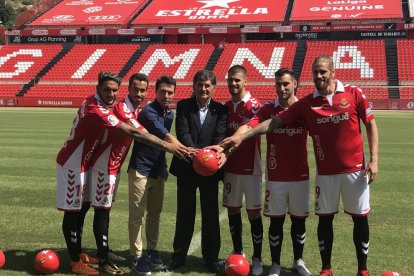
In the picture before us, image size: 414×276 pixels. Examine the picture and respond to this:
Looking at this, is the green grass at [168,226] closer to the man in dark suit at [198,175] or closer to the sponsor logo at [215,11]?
the man in dark suit at [198,175]

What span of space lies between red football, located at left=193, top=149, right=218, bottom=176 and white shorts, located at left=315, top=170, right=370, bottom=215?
1.13m

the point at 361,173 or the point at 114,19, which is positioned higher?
the point at 114,19

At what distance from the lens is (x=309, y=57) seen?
39781 mm

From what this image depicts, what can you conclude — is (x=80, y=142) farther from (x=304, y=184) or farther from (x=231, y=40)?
(x=231, y=40)

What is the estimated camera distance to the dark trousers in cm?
542

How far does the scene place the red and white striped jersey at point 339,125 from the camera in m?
4.84

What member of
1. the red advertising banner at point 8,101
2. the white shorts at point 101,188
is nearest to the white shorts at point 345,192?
the white shorts at point 101,188

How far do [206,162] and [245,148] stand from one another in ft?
2.15

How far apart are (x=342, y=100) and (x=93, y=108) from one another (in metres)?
2.60

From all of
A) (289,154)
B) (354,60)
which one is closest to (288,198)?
(289,154)

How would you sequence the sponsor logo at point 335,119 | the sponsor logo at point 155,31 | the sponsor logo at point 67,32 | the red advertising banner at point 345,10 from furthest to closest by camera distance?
the sponsor logo at point 67,32
the sponsor logo at point 155,31
the red advertising banner at point 345,10
the sponsor logo at point 335,119

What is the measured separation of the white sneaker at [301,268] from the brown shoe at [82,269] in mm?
2221

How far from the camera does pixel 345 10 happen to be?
42.6m

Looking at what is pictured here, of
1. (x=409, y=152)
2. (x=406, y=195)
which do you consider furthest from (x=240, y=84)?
(x=409, y=152)
